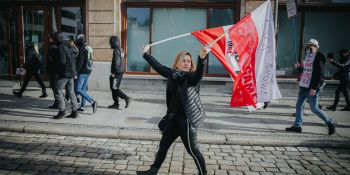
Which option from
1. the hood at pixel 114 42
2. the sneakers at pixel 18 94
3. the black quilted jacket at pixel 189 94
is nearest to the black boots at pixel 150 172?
the black quilted jacket at pixel 189 94

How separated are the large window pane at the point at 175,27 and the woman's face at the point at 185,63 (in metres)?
7.73

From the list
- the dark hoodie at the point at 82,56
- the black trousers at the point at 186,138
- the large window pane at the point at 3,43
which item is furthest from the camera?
the large window pane at the point at 3,43

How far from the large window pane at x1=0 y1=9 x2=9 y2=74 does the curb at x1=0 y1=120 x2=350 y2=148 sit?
704 cm

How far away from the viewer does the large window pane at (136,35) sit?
466 inches

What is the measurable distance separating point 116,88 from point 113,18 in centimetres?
374

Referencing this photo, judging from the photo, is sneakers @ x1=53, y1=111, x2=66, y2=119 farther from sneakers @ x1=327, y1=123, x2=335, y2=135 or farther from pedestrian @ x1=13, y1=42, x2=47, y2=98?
sneakers @ x1=327, y1=123, x2=335, y2=135

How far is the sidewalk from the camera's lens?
6293 mm

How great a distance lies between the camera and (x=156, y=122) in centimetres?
737

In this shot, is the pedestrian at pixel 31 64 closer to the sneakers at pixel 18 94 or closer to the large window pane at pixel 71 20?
the sneakers at pixel 18 94

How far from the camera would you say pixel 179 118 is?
164 inches

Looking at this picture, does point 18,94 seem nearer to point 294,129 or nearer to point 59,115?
point 59,115

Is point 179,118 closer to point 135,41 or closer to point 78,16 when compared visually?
point 135,41

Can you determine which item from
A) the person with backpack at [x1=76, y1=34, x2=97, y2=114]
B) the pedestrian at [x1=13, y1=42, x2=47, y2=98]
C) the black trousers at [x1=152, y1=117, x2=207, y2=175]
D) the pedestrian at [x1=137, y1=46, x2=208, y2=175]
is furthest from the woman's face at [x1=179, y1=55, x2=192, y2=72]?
the pedestrian at [x1=13, y1=42, x2=47, y2=98]

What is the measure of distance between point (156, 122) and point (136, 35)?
18.0ft
